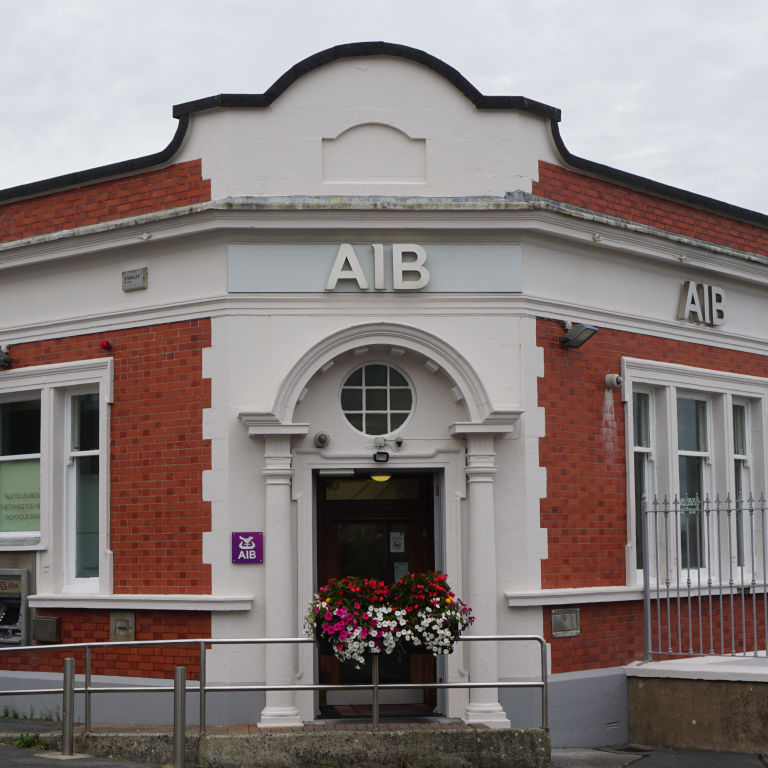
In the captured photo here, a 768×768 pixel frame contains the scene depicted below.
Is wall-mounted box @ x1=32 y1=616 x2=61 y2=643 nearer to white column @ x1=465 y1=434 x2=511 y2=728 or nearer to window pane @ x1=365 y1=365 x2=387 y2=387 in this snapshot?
window pane @ x1=365 y1=365 x2=387 y2=387

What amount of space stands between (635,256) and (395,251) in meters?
2.68

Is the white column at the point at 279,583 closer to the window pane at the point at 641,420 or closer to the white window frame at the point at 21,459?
the white window frame at the point at 21,459

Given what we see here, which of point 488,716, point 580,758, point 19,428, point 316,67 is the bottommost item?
point 580,758

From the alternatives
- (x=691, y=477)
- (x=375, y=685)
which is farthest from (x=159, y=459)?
(x=691, y=477)

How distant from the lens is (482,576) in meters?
10.7

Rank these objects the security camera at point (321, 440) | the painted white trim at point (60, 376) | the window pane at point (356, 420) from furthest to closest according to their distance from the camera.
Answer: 1. the painted white trim at point (60, 376)
2. the window pane at point (356, 420)
3. the security camera at point (321, 440)

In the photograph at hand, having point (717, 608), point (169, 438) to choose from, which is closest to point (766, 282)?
point (717, 608)

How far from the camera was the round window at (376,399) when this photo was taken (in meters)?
11.2

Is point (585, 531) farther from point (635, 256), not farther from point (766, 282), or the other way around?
point (766, 282)

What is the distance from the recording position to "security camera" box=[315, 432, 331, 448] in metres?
11.0

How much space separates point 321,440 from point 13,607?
12.6ft

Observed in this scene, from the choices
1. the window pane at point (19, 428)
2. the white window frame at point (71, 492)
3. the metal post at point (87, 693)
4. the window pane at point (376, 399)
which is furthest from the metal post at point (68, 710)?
the window pane at point (376, 399)

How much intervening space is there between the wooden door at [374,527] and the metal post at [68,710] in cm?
257

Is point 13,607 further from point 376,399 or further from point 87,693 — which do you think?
point 376,399
